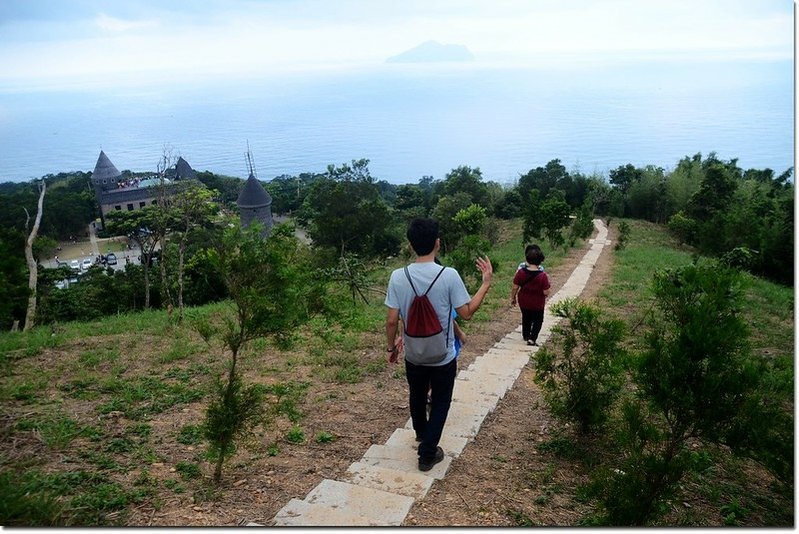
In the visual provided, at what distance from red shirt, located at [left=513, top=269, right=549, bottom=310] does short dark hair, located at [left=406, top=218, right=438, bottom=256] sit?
3.22 m

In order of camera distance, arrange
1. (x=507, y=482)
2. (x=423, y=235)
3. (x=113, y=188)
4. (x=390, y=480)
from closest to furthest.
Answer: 1. (x=423, y=235)
2. (x=390, y=480)
3. (x=507, y=482)
4. (x=113, y=188)

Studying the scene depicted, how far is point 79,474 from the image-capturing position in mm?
3031

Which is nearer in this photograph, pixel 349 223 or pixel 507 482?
pixel 507 482

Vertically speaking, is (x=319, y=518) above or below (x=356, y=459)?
above

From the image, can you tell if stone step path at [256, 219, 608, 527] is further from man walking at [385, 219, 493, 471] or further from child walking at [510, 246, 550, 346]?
child walking at [510, 246, 550, 346]

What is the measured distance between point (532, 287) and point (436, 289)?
3.28m

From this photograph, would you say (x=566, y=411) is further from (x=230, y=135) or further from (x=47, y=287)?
(x=230, y=135)

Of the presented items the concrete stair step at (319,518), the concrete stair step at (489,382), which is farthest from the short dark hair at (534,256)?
the concrete stair step at (319,518)

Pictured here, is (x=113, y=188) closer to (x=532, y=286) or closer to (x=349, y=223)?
(x=349, y=223)

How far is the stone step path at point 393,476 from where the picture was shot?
2662 mm

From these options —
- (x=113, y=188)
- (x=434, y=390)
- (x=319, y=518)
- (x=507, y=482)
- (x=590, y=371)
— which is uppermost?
(x=434, y=390)

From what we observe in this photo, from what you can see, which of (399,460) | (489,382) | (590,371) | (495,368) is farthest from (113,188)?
(590,371)

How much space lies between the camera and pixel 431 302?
296 cm

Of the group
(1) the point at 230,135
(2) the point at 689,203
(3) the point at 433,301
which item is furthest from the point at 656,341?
(1) the point at 230,135
